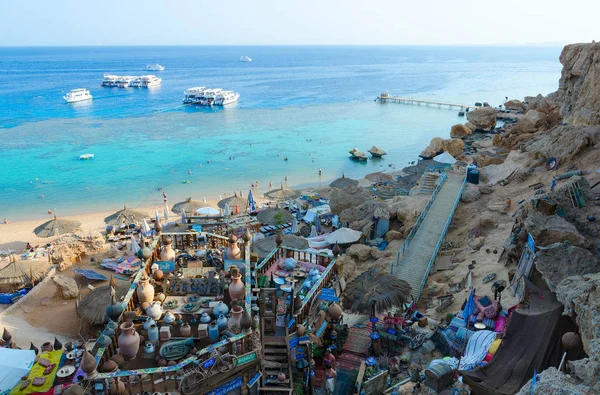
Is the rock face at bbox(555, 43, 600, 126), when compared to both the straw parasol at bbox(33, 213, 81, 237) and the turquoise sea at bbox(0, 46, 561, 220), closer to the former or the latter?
the turquoise sea at bbox(0, 46, 561, 220)

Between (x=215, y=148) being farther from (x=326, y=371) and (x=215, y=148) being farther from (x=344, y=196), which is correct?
(x=326, y=371)

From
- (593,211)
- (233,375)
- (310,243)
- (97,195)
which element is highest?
(593,211)

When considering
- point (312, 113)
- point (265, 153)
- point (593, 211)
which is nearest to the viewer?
point (593, 211)

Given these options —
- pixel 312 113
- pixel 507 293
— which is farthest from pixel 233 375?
pixel 312 113

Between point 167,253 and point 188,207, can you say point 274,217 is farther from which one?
point 167,253

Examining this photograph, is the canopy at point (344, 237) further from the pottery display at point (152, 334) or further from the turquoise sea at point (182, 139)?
the turquoise sea at point (182, 139)
